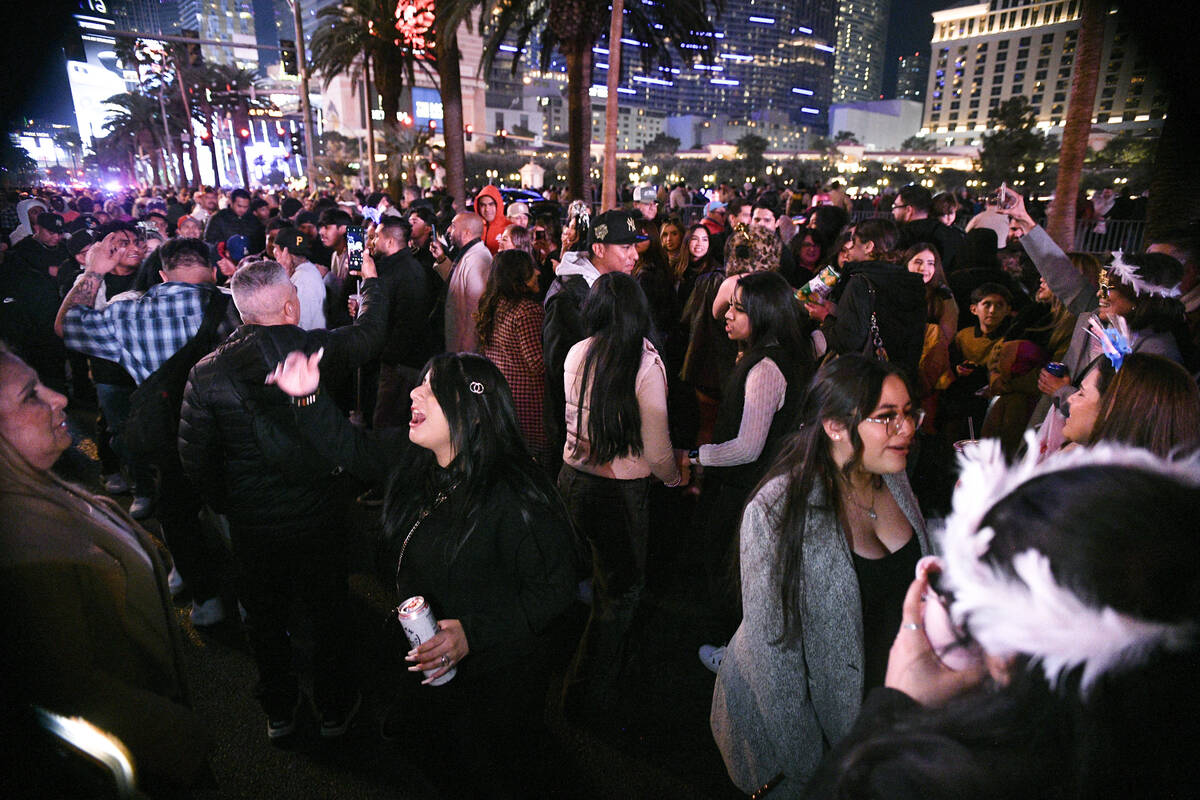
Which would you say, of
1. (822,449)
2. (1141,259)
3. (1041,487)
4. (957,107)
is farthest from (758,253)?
(957,107)

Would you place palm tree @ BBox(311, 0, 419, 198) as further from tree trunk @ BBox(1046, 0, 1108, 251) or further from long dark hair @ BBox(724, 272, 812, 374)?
long dark hair @ BBox(724, 272, 812, 374)

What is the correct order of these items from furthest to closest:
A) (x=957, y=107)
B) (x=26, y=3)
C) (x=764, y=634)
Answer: (x=957, y=107) < (x=764, y=634) < (x=26, y=3)

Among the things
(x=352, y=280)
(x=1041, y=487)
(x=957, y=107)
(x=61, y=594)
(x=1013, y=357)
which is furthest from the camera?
(x=957, y=107)

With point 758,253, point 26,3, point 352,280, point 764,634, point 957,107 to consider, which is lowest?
point 764,634

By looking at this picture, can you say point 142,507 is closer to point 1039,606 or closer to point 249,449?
point 249,449

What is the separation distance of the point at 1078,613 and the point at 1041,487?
21 centimetres

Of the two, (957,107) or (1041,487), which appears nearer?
(1041,487)

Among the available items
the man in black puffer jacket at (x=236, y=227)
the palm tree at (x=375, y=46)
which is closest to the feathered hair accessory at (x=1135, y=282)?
the man in black puffer jacket at (x=236, y=227)

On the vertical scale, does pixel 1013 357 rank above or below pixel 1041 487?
below

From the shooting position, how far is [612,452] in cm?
313

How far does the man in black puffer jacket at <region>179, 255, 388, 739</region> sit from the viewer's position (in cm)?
270

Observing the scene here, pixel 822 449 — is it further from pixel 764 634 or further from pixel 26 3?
pixel 26 3

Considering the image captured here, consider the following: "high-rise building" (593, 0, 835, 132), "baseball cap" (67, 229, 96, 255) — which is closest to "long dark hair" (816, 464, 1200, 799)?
"baseball cap" (67, 229, 96, 255)

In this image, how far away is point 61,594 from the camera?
1.43 m
